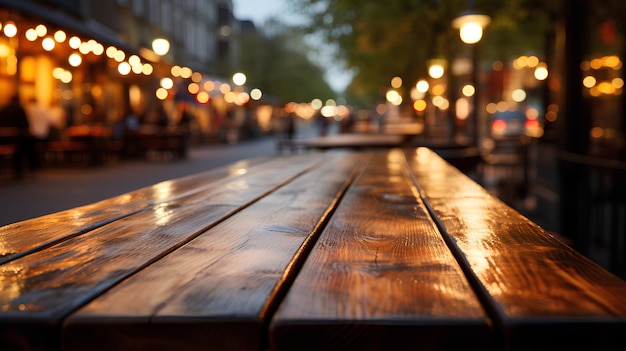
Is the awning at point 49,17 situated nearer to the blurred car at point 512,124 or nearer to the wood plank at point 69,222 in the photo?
the wood plank at point 69,222

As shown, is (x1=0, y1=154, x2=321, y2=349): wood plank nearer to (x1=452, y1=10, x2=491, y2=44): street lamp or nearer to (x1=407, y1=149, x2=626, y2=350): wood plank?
(x1=407, y1=149, x2=626, y2=350): wood plank

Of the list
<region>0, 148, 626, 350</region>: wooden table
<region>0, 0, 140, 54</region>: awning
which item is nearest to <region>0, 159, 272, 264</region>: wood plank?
<region>0, 148, 626, 350</region>: wooden table

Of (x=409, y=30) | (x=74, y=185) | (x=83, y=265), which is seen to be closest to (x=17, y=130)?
(x=74, y=185)

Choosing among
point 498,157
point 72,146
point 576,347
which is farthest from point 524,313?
point 72,146

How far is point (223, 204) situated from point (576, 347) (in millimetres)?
1835

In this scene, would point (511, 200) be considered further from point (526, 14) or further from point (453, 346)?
point (453, 346)

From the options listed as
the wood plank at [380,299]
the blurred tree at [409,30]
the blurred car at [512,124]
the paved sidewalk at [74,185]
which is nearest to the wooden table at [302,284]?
the wood plank at [380,299]

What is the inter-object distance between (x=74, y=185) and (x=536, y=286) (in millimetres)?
11776

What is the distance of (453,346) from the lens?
3.52 ft

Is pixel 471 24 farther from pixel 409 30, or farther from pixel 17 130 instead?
pixel 17 130

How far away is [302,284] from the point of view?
1.30 m

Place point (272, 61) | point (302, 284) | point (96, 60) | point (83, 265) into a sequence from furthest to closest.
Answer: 1. point (272, 61)
2. point (96, 60)
3. point (83, 265)
4. point (302, 284)

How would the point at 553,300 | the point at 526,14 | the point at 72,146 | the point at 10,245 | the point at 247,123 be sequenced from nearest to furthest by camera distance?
1. the point at 553,300
2. the point at 10,245
3. the point at 526,14
4. the point at 72,146
5. the point at 247,123

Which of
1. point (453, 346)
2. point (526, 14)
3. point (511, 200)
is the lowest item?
point (511, 200)
